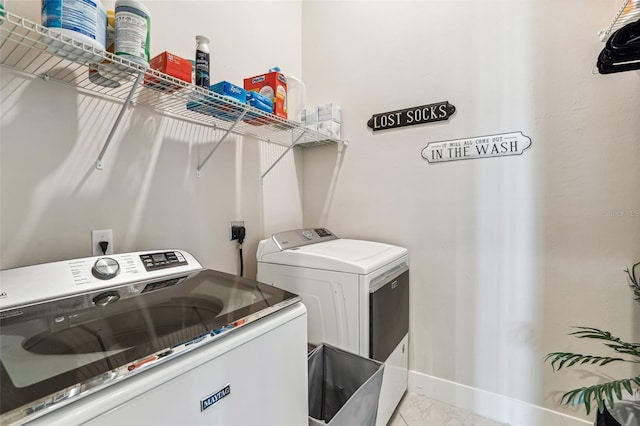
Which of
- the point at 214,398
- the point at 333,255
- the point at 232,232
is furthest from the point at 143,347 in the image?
the point at 232,232

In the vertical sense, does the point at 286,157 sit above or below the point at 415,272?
above

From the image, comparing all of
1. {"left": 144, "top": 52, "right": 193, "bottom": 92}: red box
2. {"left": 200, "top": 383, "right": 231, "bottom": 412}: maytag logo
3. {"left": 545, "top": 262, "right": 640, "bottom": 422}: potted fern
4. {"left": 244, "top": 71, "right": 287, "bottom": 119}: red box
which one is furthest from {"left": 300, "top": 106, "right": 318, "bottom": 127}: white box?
{"left": 545, "top": 262, "right": 640, "bottom": 422}: potted fern

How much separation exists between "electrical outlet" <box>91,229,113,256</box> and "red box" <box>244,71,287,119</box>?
3.18 feet

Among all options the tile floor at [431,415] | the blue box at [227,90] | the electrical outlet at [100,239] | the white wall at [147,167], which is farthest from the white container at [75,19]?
the tile floor at [431,415]

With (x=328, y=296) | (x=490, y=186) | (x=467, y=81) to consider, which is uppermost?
(x=467, y=81)

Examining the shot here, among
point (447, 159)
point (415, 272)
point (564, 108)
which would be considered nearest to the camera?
point (564, 108)

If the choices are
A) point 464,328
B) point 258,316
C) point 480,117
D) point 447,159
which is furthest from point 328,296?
point 480,117

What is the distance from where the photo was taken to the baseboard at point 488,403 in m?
1.60

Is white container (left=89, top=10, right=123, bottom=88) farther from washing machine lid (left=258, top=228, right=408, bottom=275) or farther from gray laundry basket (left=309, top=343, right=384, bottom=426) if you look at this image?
gray laundry basket (left=309, top=343, right=384, bottom=426)

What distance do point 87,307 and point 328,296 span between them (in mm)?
975

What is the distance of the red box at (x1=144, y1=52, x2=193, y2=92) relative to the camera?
1.09 meters

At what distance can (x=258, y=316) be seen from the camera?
857 mm

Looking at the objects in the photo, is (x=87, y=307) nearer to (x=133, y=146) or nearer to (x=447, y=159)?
(x=133, y=146)

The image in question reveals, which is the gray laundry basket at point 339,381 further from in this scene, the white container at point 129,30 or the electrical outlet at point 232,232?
the white container at point 129,30
